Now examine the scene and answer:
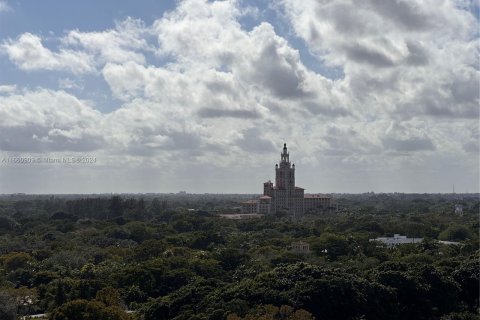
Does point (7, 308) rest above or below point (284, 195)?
below

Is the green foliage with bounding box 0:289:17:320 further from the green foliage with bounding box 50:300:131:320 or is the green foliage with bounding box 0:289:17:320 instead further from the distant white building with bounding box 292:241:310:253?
the distant white building with bounding box 292:241:310:253

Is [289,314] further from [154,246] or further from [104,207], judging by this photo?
[104,207]

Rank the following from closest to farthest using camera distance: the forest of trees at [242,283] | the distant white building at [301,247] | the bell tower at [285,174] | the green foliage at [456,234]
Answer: the forest of trees at [242,283] < the distant white building at [301,247] < the green foliage at [456,234] < the bell tower at [285,174]

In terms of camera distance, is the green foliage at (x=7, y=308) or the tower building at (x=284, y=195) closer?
Answer: the green foliage at (x=7, y=308)

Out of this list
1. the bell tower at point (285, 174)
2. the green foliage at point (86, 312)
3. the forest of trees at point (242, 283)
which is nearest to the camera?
the green foliage at point (86, 312)

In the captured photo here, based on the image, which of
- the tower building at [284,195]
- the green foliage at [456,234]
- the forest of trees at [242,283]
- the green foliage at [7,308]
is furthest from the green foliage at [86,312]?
the tower building at [284,195]

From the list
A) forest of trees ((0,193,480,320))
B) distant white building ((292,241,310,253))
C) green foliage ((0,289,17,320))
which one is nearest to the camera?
green foliage ((0,289,17,320))

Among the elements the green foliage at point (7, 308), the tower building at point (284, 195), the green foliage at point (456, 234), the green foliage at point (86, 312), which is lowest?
the green foliage at point (7, 308)

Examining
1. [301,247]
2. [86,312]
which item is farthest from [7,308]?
[301,247]

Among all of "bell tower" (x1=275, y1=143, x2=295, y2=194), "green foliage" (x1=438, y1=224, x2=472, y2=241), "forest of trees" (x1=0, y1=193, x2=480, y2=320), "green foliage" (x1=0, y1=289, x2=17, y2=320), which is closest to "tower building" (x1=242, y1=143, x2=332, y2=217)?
"bell tower" (x1=275, y1=143, x2=295, y2=194)

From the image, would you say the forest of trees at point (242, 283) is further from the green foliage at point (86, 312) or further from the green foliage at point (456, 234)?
the green foliage at point (456, 234)

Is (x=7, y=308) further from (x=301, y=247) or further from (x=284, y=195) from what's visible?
(x=284, y=195)

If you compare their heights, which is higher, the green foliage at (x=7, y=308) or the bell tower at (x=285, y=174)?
the bell tower at (x=285, y=174)

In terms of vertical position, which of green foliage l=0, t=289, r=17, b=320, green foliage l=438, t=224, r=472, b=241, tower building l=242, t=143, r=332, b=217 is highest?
tower building l=242, t=143, r=332, b=217
